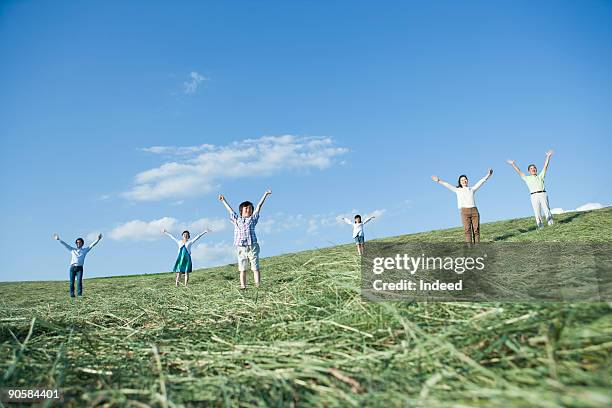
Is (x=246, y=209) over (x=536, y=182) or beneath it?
beneath

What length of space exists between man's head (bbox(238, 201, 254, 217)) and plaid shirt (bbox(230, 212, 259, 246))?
0.26 feet

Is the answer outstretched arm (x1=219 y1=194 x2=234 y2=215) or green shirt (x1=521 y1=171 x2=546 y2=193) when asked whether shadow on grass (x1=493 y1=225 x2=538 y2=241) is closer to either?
green shirt (x1=521 y1=171 x2=546 y2=193)

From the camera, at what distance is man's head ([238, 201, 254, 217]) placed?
819 cm

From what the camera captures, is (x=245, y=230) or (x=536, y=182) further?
(x=536, y=182)

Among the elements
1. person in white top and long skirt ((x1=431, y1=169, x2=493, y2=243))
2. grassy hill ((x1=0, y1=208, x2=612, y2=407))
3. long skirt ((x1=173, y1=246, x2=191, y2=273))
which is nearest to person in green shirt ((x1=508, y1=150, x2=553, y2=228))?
person in white top and long skirt ((x1=431, y1=169, x2=493, y2=243))

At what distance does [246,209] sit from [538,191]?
385 inches

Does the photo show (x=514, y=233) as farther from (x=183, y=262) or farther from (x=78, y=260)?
(x=78, y=260)

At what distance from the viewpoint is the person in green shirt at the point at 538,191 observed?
1327 cm

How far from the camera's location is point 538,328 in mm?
1945

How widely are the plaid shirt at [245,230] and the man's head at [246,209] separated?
79 mm

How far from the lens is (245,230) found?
8.19 meters

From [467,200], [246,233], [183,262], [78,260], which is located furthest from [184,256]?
[467,200]

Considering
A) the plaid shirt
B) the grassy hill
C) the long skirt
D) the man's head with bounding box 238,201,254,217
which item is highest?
the man's head with bounding box 238,201,254,217

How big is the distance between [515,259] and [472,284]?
3.89m
